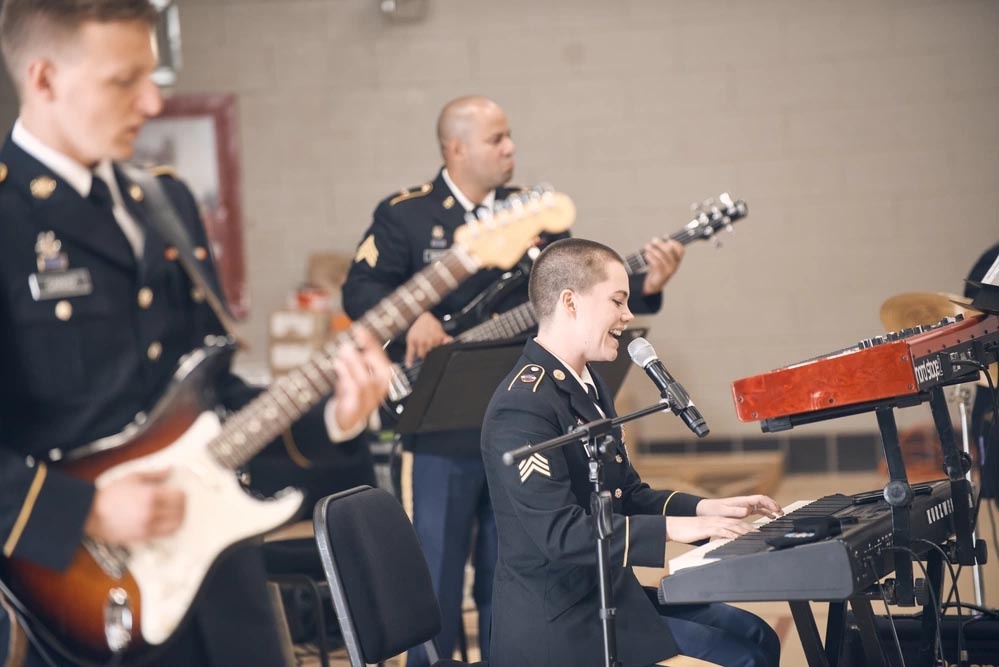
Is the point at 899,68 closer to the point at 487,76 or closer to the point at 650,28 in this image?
the point at 650,28

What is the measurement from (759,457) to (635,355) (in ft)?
14.4

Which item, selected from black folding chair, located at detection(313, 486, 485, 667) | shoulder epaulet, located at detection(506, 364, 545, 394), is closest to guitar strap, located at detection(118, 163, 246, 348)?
black folding chair, located at detection(313, 486, 485, 667)

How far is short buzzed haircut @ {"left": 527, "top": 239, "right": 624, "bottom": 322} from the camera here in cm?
262

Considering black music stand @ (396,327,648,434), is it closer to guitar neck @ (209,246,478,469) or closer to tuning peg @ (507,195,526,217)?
tuning peg @ (507,195,526,217)

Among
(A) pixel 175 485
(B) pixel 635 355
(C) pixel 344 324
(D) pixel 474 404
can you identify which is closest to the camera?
(A) pixel 175 485

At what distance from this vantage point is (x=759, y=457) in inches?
256

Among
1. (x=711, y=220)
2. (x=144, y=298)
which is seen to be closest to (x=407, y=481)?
(x=711, y=220)

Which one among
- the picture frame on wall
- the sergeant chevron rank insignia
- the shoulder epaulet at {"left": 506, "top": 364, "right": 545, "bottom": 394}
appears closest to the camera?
the sergeant chevron rank insignia

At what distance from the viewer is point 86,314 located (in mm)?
1524

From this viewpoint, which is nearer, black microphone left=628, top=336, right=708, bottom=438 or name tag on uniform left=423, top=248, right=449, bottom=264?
black microphone left=628, top=336, right=708, bottom=438

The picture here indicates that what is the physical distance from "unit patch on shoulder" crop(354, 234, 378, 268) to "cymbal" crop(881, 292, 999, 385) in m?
1.58

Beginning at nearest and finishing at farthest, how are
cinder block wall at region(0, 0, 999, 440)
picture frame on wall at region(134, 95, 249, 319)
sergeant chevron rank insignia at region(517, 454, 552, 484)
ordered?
sergeant chevron rank insignia at region(517, 454, 552, 484) → cinder block wall at region(0, 0, 999, 440) → picture frame on wall at region(134, 95, 249, 319)

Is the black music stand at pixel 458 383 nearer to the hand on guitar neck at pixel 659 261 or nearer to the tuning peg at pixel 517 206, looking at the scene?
the hand on guitar neck at pixel 659 261

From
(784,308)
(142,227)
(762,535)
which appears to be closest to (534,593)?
(762,535)
